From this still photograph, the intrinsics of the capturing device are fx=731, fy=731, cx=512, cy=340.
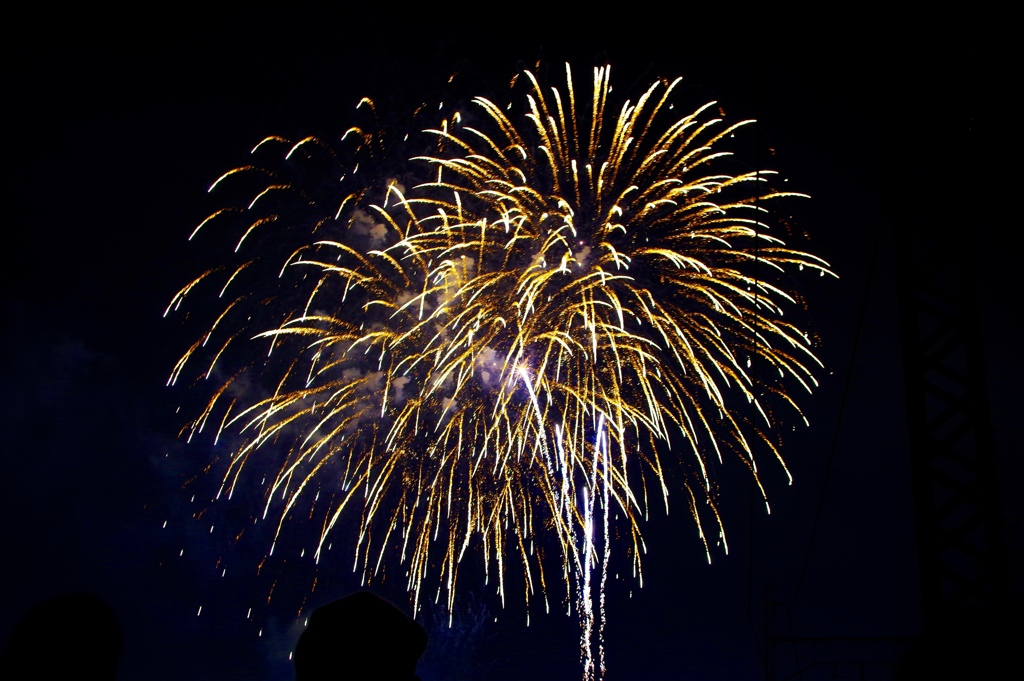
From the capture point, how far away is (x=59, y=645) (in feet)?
6.43

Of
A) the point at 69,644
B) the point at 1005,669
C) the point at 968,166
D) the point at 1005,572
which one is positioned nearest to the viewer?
the point at 1005,669

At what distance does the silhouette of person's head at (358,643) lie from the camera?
1.94 metres

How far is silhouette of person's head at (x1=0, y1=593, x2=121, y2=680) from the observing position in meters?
1.95

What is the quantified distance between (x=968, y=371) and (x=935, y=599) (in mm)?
2094

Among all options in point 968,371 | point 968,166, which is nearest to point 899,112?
point 968,166

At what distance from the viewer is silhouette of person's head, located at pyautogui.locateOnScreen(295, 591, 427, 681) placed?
6.36 feet

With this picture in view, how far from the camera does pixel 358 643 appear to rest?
6.39ft

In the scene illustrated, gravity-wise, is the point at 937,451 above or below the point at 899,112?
below

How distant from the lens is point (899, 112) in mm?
7227

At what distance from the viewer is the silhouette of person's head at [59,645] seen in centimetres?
195

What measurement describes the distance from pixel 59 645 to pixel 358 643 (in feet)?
2.64

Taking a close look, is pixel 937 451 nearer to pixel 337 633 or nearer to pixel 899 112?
pixel 899 112

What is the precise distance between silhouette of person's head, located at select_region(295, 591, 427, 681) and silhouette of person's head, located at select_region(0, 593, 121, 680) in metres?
0.55

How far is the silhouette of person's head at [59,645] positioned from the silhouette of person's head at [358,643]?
0.55 meters
